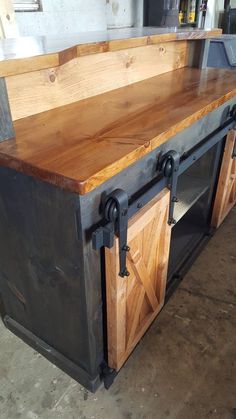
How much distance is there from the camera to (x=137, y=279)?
3.66 ft

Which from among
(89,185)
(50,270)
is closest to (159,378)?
(50,270)

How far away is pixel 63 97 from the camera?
1.16 metres

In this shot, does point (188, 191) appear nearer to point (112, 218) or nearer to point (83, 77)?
point (83, 77)

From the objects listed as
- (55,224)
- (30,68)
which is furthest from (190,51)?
(55,224)

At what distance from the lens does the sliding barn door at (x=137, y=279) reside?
961 millimetres

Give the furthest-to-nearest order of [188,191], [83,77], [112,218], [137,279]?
[188,191] < [83,77] < [137,279] < [112,218]

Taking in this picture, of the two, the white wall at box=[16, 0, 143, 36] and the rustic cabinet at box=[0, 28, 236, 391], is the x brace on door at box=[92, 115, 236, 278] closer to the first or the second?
the rustic cabinet at box=[0, 28, 236, 391]

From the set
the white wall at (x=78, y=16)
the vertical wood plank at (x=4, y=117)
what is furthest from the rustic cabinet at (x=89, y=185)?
the white wall at (x=78, y=16)

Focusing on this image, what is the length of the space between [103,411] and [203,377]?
1.38 feet

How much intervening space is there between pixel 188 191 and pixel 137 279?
74cm

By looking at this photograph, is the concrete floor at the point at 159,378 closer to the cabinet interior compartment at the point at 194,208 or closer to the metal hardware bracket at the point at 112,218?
the cabinet interior compartment at the point at 194,208

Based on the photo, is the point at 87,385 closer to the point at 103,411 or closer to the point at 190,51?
the point at 103,411

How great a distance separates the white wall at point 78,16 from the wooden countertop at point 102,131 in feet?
4.73

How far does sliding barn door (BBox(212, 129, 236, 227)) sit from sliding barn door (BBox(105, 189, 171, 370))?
2.58 feet
